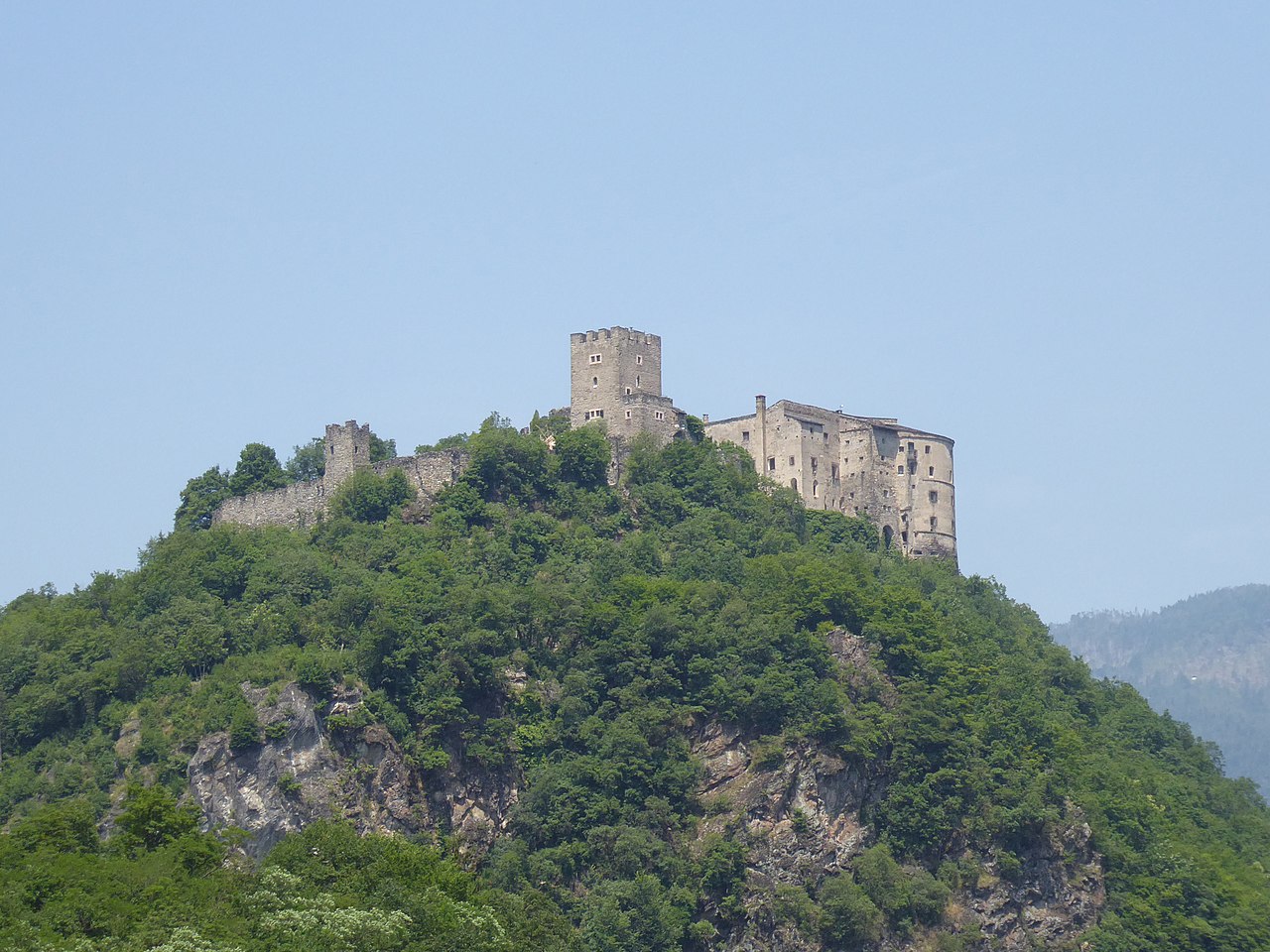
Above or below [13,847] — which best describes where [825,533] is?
above

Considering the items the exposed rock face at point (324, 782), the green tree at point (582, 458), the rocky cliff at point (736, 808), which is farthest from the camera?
the green tree at point (582, 458)

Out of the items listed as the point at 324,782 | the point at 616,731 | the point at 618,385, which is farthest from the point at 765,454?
the point at 324,782

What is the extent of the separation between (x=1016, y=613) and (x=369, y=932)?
2137 inches

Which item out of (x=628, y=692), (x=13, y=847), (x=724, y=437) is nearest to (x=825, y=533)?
(x=724, y=437)

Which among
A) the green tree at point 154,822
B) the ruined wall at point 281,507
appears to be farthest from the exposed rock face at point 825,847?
the green tree at point 154,822

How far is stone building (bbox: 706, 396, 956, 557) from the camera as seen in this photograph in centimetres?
10588

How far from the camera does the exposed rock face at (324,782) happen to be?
7806cm

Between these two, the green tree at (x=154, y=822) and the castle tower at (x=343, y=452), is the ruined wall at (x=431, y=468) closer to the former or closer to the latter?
the castle tower at (x=343, y=452)

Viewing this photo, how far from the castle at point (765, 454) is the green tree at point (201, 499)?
1.31 metres

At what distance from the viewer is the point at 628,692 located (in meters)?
84.4

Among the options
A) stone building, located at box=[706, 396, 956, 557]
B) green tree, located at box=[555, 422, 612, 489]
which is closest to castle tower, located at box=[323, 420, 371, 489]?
green tree, located at box=[555, 422, 612, 489]

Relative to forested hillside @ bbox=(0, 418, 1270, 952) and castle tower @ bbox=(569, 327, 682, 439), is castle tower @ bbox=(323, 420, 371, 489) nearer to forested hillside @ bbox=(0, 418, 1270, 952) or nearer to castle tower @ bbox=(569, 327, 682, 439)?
forested hillside @ bbox=(0, 418, 1270, 952)

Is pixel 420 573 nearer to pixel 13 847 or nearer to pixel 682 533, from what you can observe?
pixel 682 533

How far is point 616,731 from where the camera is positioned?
82.3m
